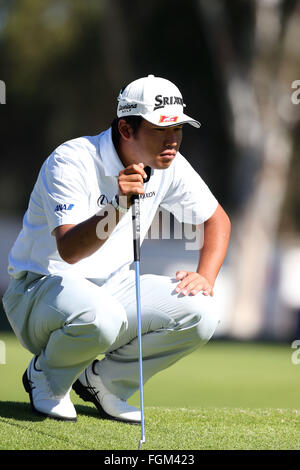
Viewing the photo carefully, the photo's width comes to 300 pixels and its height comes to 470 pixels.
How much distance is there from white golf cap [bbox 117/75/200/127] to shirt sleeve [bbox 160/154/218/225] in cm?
48

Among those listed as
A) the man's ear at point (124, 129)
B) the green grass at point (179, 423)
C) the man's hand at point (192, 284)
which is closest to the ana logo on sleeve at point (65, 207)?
the man's ear at point (124, 129)

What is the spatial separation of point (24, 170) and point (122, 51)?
7167mm

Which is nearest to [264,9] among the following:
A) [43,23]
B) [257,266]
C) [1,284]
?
[257,266]

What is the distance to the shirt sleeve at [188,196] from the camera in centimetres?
500

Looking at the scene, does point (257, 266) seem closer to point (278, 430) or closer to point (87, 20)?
point (87, 20)

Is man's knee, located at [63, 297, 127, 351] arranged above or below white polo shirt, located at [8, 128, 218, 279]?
below

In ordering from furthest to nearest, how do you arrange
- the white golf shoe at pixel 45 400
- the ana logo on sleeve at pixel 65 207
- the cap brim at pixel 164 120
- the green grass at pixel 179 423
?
the white golf shoe at pixel 45 400
the cap brim at pixel 164 120
the ana logo on sleeve at pixel 65 207
the green grass at pixel 179 423

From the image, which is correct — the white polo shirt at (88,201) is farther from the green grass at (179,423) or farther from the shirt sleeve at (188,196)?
the green grass at (179,423)

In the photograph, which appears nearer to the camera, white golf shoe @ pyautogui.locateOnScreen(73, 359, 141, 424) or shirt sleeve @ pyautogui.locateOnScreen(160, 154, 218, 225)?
white golf shoe @ pyautogui.locateOnScreen(73, 359, 141, 424)

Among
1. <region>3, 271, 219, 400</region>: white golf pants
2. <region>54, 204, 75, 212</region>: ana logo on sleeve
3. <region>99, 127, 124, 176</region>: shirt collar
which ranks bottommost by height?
<region>3, 271, 219, 400</region>: white golf pants

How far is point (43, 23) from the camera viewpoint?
24.8 metres

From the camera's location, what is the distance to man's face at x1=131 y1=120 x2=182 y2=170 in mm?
4473

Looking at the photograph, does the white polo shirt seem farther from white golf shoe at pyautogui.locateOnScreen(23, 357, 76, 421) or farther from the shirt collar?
white golf shoe at pyautogui.locateOnScreen(23, 357, 76, 421)

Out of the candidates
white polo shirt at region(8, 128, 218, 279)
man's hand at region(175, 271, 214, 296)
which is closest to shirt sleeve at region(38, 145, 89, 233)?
white polo shirt at region(8, 128, 218, 279)
